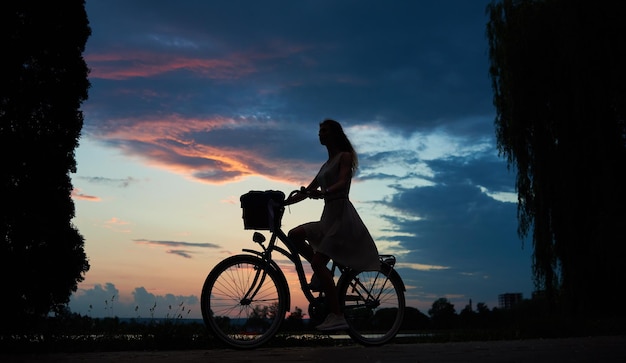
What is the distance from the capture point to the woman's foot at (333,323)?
591cm

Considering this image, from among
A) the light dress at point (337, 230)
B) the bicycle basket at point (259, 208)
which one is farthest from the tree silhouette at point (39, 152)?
the light dress at point (337, 230)

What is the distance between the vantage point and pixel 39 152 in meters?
12.2

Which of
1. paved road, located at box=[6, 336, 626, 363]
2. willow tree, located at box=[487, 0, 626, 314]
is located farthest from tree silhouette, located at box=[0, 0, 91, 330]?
willow tree, located at box=[487, 0, 626, 314]

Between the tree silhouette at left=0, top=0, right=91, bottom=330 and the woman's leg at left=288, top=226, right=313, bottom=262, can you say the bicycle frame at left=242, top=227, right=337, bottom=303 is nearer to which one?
the woman's leg at left=288, top=226, right=313, bottom=262

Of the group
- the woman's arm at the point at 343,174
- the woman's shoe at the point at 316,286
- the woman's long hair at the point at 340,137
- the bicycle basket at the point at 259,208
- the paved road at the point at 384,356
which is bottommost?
the paved road at the point at 384,356

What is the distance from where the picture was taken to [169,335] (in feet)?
22.6

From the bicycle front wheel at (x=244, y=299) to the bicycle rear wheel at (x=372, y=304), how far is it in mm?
692

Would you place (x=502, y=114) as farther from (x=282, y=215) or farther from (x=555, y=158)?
(x=282, y=215)

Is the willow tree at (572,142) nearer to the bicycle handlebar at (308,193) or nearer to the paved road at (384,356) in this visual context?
the paved road at (384,356)

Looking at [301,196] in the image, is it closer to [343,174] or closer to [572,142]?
[343,174]

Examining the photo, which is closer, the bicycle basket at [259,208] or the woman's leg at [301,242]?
the bicycle basket at [259,208]

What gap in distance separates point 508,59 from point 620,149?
3678 mm

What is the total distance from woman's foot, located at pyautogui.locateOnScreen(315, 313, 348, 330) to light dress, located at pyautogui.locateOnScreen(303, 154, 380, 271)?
491mm

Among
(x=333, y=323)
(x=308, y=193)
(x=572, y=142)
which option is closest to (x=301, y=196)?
(x=308, y=193)
